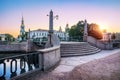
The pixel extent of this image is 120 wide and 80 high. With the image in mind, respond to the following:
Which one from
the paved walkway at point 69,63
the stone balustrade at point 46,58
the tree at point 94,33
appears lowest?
the paved walkway at point 69,63

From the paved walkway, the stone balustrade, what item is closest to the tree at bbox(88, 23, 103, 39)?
the paved walkway

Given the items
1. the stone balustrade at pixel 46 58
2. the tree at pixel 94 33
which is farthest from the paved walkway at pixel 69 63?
the tree at pixel 94 33

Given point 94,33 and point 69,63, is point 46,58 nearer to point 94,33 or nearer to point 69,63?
point 69,63

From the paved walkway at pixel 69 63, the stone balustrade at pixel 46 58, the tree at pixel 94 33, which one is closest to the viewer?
the stone balustrade at pixel 46 58

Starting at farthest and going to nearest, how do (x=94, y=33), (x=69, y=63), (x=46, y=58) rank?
1. (x=94, y=33)
2. (x=69, y=63)
3. (x=46, y=58)

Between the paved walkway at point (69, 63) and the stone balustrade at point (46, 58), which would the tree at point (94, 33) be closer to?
the paved walkway at point (69, 63)

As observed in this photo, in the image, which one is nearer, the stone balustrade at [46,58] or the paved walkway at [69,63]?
the stone balustrade at [46,58]

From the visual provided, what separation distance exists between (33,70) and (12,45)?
154 feet

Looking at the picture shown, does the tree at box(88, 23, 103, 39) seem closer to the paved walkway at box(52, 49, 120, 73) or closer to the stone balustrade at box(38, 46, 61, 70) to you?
the paved walkway at box(52, 49, 120, 73)

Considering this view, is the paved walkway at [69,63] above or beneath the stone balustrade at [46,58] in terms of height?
beneath

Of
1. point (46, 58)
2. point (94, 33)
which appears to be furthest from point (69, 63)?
point (94, 33)

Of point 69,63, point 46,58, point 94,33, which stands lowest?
point 69,63

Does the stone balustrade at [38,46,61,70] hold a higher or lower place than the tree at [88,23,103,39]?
lower

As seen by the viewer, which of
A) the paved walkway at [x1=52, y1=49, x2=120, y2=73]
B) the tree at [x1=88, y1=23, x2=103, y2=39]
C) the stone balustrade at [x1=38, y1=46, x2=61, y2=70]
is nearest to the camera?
the stone balustrade at [x1=38, y1=46, x2=61, y2=70]
